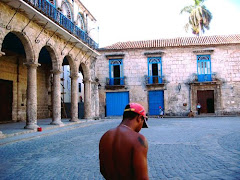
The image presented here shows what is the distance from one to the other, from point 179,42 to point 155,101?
22.2 feet

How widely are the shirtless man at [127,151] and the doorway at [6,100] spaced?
15532 mm

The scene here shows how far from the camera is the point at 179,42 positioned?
24.4m

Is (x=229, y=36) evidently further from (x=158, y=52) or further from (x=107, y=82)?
Result: (x=107, y=82)

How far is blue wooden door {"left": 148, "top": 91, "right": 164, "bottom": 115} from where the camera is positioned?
76.7 ft

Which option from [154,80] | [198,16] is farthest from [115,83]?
[198,16]

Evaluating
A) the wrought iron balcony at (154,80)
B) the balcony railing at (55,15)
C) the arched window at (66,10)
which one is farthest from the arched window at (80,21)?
the wrought iron balcony at (154,80)

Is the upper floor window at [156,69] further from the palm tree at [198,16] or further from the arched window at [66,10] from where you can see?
the palm tree at [198,16]

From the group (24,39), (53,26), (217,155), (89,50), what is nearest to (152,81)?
(89,50)

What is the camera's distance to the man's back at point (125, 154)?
1.66 meters

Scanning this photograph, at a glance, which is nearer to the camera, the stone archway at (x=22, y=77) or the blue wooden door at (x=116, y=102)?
the stone archway at (x=22, y=77)

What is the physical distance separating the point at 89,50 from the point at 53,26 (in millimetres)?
5614

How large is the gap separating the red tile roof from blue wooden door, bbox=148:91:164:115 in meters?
4.86

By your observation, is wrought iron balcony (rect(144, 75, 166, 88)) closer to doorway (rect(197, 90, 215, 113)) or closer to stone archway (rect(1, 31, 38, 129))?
doorway (rect(197, 90, 215, 113))

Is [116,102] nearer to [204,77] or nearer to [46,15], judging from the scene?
[204,77]
